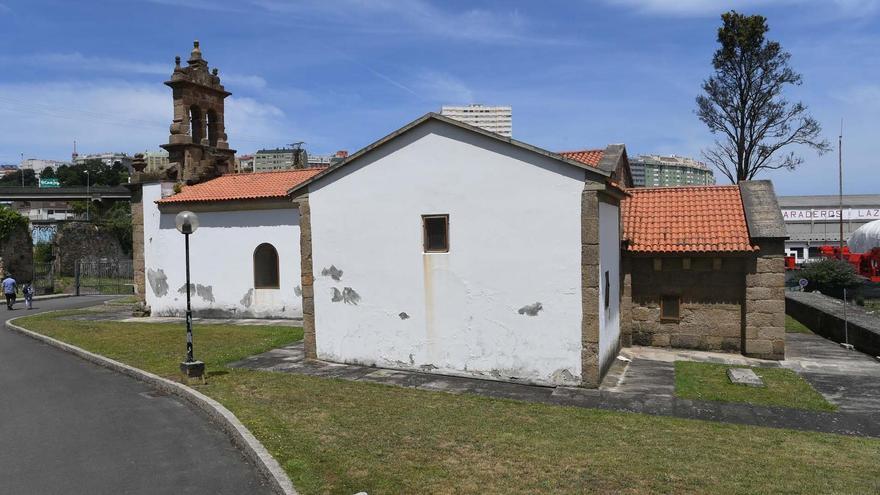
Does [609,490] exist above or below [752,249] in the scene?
below

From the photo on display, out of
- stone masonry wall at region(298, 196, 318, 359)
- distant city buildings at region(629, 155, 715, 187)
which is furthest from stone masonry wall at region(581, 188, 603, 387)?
distant city buildings at region(629, 155, 715, 187)

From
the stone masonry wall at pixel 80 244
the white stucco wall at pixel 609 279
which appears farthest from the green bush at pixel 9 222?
the white stucco wall at pixel 609 279

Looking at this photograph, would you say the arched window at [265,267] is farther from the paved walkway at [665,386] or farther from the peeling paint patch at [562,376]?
the peeling paint patch at [562,376]

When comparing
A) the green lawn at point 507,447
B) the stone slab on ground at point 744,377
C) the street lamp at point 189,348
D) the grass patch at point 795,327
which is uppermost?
the street lamp at point 189,348

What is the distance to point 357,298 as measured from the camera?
13102mm

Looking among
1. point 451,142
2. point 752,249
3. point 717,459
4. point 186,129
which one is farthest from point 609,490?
point 186,129

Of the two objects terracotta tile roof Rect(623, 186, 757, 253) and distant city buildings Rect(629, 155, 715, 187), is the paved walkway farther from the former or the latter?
distant city buildings Rect(629, 155, 715, 187)

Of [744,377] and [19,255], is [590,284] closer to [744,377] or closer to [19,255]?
[744,377]

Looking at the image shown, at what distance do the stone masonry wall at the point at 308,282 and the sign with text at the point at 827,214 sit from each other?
62698 millimetres

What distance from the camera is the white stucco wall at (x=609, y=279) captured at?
1183cm

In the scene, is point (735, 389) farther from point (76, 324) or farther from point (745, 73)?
point (745, 73)

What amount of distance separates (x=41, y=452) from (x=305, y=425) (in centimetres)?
313

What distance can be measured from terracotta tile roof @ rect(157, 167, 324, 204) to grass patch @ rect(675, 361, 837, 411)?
12.7m

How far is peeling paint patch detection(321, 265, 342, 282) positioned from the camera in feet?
43.7
